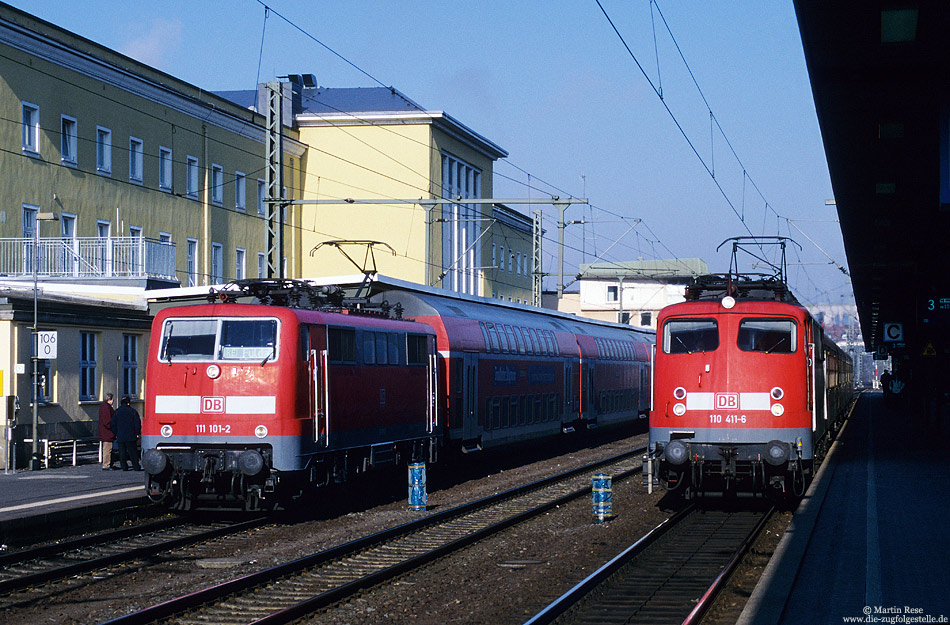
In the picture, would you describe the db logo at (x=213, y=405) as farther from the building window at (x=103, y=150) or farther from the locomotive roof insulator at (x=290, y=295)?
the building window at (x=103, y=150)

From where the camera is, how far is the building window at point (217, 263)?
161ft

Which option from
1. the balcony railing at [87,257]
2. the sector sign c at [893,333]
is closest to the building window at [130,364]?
the balcony railing at [87,257]

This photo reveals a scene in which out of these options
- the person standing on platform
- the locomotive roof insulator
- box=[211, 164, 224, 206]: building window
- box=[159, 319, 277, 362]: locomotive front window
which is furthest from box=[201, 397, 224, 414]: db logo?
box=[211, 164, 224, 206]: building window

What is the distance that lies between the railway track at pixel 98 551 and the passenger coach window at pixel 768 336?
7.73m

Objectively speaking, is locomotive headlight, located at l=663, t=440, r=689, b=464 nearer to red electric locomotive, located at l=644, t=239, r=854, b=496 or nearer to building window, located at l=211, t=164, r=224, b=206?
red electric locomotive, located at l=644, t=239, r=854, b=496

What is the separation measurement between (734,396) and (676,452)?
1.22m

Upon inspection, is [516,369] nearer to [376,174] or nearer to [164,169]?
[164,169]

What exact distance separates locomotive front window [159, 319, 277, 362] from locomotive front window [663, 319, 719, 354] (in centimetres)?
606

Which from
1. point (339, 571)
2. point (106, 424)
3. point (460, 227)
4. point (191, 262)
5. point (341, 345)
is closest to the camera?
point (339, 571)

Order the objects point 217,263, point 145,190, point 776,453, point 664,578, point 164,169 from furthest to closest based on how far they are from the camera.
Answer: point 217,263 < point 164,169 < point 145,190 < point 776,453 < point 664,578

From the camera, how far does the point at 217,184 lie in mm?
49469

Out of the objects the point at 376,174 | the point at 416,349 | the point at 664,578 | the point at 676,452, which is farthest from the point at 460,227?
the point at 664,578


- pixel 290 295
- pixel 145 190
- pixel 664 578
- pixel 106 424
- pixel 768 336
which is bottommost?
pixel 664 578

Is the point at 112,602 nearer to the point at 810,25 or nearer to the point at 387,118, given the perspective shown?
the point at 810,25
